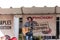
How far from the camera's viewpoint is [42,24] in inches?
318

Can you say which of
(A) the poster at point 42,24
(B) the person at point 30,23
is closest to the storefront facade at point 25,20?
(A) the poster at point 42,24

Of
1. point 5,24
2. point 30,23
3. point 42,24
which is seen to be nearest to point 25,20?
point 30,23

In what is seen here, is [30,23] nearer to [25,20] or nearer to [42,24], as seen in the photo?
[25,20]

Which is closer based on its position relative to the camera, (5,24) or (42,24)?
(42,24)

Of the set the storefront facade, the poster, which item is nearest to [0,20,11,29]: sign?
the storefront facade

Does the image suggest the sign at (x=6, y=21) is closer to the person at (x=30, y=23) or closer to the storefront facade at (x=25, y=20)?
the storefront facade at (x=25, y=20)

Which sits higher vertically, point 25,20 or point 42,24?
point 25,20

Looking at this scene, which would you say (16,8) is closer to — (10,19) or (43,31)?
(10,19)

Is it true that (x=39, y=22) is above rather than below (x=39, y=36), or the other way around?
above

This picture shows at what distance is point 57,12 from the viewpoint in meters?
7.96

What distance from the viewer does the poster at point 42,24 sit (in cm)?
807
